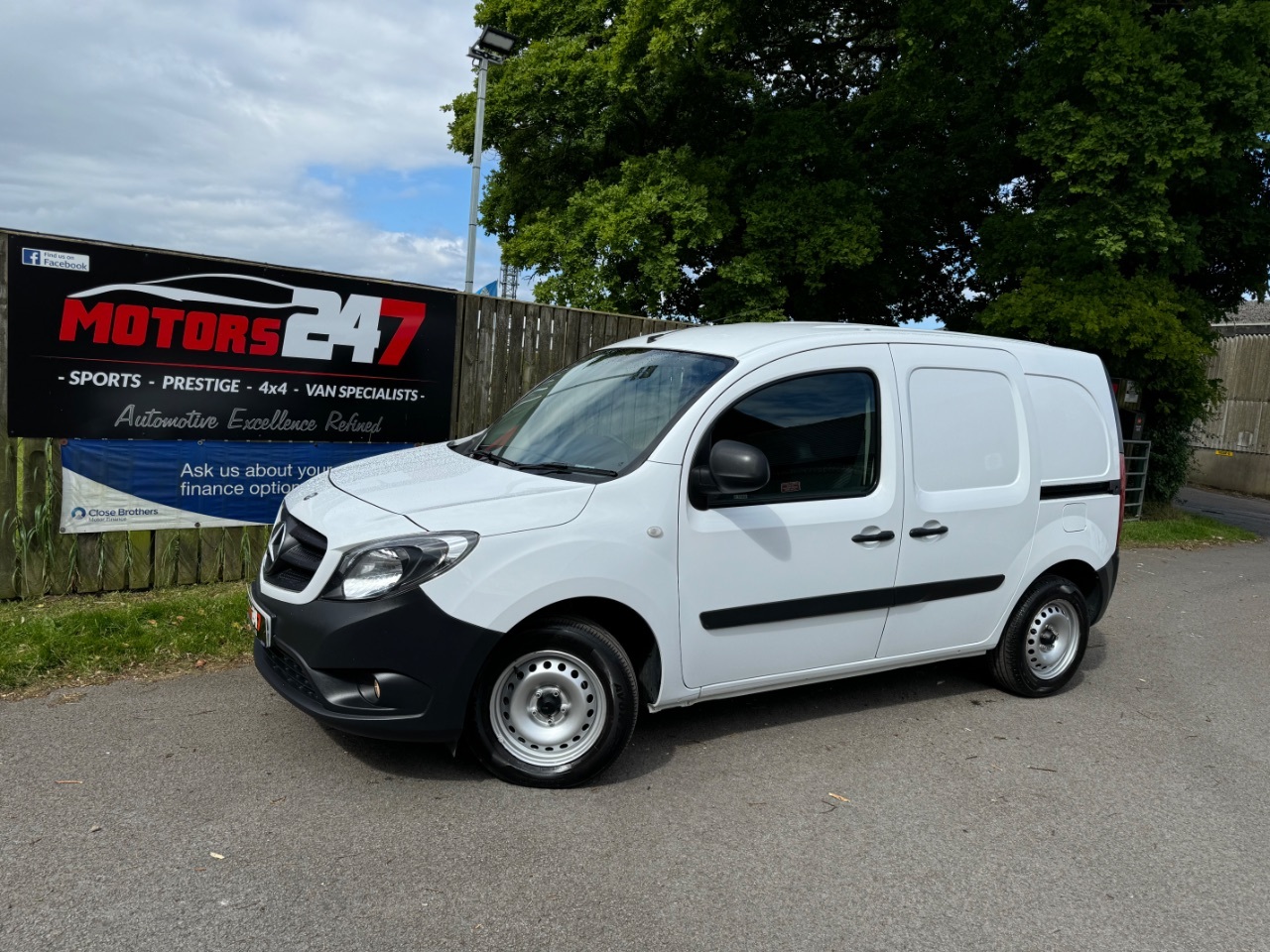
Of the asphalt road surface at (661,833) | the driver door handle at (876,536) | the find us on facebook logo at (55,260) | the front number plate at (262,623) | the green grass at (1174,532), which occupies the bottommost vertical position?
the asphalt road surface at (661,833)

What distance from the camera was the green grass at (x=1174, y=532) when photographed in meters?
12.8

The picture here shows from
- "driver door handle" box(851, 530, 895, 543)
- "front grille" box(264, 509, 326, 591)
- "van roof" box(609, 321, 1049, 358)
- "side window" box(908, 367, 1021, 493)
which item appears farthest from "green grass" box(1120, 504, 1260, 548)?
"front grille" box(264, 509, 326, 591)

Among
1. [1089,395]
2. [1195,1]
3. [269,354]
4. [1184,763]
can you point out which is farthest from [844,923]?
[1195,1]

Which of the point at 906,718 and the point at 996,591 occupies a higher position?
the point at 996,591

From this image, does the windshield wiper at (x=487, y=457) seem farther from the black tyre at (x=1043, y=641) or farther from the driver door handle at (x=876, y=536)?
the black tyre at (x=1043, y=641)

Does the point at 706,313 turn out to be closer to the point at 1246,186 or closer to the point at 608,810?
the point at 1246,186

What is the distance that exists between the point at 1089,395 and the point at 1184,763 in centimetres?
214

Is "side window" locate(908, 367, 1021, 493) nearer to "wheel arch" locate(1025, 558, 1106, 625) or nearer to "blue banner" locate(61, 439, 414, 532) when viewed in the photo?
"wheel arch" locate(1025, 558, 1106, 625)

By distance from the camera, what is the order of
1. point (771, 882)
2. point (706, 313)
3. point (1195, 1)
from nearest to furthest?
1. point (771, 882)
2. point (1195, 1)
3. point (706, 313)

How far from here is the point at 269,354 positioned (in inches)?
295

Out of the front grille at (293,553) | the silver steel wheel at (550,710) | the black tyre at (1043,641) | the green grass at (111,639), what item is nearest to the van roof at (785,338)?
the black tyre at (1043,641)

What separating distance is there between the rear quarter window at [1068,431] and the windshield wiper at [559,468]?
2655 mm

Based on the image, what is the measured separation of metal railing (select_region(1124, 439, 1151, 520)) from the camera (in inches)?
592

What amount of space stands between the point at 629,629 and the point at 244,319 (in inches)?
176
